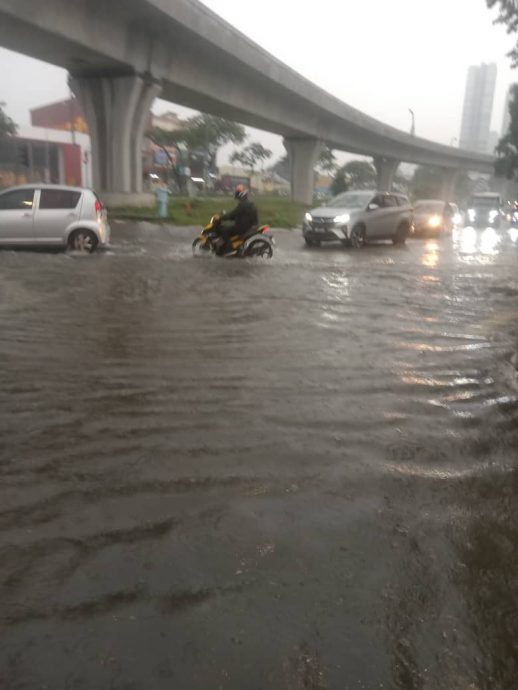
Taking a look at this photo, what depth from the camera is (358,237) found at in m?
18.4

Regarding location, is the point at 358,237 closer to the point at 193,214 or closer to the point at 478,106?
the point at 193,214

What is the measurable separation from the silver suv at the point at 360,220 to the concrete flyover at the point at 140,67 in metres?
8.96

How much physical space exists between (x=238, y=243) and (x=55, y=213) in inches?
158

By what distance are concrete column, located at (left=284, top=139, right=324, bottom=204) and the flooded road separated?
38370 millimetres

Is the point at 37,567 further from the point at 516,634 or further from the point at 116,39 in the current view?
the point at 116,39

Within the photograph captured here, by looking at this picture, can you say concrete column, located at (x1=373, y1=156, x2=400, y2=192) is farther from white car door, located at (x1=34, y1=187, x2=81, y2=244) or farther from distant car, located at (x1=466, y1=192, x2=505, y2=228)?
white car door, located at (x1=34, y1=187, x2=81, y2=244)

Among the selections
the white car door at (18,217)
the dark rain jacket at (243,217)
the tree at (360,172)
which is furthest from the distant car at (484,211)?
the tree at (360,172)

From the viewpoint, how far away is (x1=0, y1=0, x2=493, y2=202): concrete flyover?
1902 centimetres

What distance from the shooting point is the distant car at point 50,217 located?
12.4m

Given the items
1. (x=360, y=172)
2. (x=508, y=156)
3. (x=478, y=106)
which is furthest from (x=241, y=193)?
(x=478, y=106)

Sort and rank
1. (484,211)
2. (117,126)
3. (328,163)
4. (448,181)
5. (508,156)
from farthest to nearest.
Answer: (328,163) < (448,181) < (508,156) < (484,211) < (117,126)

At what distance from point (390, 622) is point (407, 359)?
3791mm

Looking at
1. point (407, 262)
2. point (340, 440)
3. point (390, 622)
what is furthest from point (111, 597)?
point (407, 262)

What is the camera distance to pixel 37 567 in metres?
2.49
